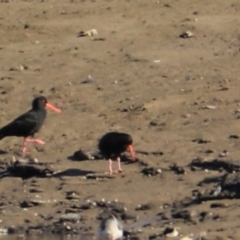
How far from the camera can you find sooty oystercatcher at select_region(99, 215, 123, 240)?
11.7 metres

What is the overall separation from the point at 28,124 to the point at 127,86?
2.25m

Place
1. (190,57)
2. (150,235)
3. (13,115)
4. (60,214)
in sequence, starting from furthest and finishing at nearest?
1. (190,57)
2. (13,115)
3. (60,214)
4. (150,235)

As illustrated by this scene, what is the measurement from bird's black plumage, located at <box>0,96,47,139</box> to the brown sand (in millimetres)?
232

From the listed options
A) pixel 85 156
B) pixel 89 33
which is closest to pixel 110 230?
pixel 85 156

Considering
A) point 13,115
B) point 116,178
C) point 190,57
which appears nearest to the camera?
point 116,178

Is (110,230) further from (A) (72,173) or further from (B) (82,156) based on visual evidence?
(B) (82,156)

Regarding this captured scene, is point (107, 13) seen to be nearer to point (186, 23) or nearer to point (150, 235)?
point (186, 23)

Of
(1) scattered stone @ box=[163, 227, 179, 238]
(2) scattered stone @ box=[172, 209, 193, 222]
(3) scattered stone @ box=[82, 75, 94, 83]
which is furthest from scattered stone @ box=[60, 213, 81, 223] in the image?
(3) scattered stone @ box=[82, 75, 94, 83]

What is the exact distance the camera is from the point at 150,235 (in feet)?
38.3

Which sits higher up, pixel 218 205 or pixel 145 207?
pixel 218 205

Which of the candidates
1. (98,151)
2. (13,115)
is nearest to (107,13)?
(13,115)

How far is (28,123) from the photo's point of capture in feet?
50.6

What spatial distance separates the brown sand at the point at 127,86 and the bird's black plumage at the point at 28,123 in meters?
0.23

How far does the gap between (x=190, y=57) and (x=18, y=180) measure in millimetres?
4987
